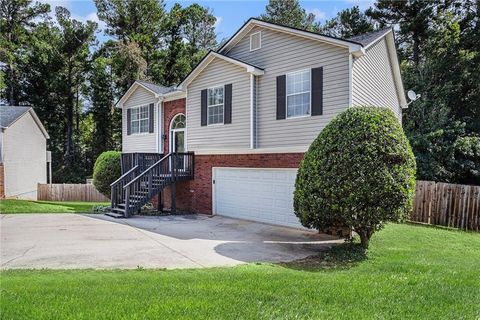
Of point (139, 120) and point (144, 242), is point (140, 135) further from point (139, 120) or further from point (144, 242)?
point (144, 242)

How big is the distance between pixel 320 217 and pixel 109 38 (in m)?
30.8

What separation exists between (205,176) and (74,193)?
13669 mm

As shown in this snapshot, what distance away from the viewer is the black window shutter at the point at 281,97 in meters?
12.3

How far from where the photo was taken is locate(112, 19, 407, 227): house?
36.7 feet

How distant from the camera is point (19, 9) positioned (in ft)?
104

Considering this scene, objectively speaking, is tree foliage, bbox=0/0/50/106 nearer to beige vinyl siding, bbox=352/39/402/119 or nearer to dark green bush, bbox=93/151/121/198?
dark green bush, bbox=93/151/121/198

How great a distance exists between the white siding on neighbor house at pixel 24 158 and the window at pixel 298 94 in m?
18.4

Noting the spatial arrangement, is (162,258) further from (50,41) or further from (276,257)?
(50,41)

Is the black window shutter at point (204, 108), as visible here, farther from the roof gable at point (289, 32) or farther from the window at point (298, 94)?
the window at point (298, 94)

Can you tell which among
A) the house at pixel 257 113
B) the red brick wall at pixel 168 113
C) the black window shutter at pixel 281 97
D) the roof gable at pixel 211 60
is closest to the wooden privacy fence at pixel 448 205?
the house at pixel 257 113

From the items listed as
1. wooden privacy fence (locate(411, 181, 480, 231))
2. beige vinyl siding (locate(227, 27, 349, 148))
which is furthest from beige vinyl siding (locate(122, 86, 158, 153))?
wooden privacy fence (locate(411, 181, 480, 231))

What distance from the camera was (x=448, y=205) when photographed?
1257cm

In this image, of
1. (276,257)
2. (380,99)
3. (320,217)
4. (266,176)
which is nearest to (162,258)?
(276,257)

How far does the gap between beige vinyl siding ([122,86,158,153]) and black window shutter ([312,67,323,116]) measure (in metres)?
8.33
